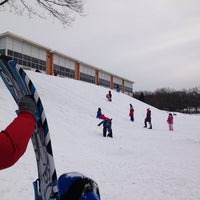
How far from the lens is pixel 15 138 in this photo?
1.43m

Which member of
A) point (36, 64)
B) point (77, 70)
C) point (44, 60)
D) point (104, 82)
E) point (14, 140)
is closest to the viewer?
point (14, 140)

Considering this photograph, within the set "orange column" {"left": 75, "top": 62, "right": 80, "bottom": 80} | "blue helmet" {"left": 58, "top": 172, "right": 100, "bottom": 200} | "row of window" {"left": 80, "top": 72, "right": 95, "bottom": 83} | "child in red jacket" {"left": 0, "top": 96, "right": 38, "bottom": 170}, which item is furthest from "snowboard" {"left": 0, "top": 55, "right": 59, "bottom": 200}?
"row of window" {"left": 80, "top": 72, "right": 95, "bottom": 83}

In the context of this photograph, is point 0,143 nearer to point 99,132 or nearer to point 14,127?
point 14,127

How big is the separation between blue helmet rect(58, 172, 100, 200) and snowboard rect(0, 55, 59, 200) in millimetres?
305

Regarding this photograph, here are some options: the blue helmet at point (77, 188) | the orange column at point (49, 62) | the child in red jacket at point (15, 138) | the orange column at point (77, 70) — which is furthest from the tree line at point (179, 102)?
the child in red jacket at point (15, 138)

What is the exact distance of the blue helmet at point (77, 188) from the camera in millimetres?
2613

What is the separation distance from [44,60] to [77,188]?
47.7m

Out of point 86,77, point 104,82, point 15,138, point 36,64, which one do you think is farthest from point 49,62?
point 15,138

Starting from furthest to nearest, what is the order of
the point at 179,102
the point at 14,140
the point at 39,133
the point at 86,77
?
the point at 179,102 < the point at 86,77 < the point at 39,133 < the point at 14,140

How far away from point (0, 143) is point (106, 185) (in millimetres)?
4513

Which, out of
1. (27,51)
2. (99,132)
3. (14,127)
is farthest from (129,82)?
(14,127)

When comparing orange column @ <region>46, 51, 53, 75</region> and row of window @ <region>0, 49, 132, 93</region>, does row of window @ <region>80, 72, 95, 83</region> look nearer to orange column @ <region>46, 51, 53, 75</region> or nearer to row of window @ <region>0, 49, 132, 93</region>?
row of window @ <region>0, 49, 132, 93</region>

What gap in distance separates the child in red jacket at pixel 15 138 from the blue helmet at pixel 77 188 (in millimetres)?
1347

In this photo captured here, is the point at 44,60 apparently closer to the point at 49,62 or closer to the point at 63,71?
the point at 49,62
